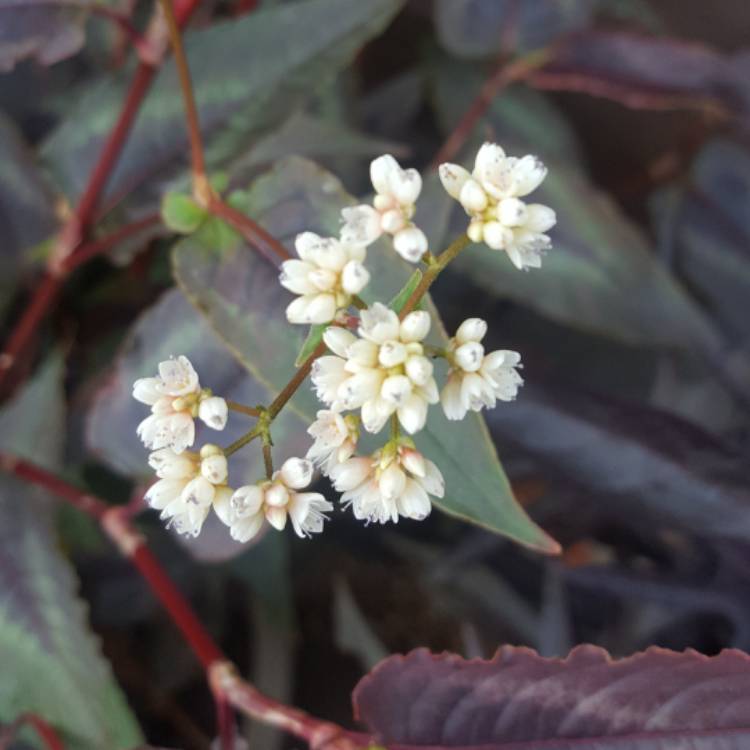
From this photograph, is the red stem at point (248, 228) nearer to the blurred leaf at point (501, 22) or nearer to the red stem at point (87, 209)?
the red stem at point (87, 209)

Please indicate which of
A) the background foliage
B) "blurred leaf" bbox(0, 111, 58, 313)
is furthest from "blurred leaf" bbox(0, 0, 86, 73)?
"blurred leaf" bbox(0, 111, 58, 313)

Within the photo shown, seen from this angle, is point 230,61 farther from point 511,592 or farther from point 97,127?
point 511,592

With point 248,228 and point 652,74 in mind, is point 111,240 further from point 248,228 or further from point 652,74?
point 652,74

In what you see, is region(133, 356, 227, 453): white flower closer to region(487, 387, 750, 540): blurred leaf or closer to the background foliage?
the background foliage

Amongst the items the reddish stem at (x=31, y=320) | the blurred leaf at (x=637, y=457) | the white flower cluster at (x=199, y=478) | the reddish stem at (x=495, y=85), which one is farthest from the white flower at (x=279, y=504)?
the reddish stem at (x=495, y=85)

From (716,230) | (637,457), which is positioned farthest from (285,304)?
(716,230)
